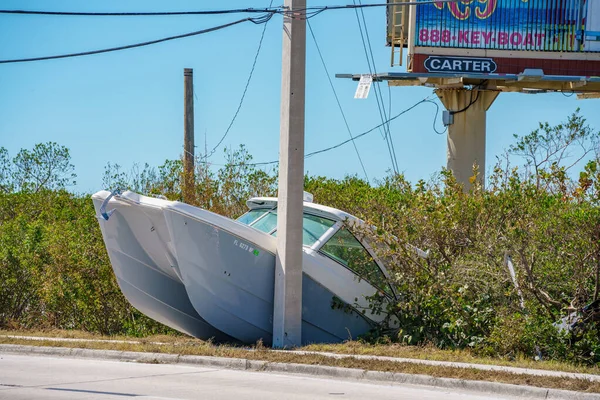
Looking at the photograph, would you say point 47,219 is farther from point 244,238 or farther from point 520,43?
point 520,43

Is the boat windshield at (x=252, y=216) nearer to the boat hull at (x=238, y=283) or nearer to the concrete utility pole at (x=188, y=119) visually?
the boat hull at (x=238, y=283)

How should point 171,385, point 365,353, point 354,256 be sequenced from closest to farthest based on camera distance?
point 171,385, point 365,353, point 354,256

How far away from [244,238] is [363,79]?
7141 millimetres

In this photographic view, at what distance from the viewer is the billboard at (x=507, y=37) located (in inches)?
969

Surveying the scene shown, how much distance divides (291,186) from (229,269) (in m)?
1.58

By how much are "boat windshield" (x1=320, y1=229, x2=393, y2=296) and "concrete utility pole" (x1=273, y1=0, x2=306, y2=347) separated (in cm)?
115

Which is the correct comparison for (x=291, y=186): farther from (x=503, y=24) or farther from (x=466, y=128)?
(x=503, y=24)

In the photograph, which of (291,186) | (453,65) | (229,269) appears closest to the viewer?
(229,269)

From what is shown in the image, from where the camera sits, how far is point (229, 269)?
14102 millimetres

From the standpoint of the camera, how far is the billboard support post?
2517 cm

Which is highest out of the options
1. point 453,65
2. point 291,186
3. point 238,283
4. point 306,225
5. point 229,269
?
point 453,65

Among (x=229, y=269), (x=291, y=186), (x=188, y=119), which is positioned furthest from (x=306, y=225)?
(x=188, y=119)

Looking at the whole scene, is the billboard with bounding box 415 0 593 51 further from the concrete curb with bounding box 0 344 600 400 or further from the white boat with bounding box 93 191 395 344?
the concrete curb with bounding box 0 344 600 400

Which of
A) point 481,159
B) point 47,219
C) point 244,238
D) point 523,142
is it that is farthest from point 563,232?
point 47,219
